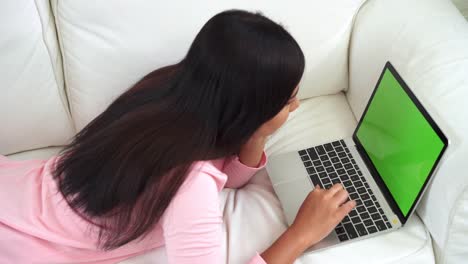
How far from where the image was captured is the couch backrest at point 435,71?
0.84 meters

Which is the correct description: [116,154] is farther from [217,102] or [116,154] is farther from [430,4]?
[430,4]

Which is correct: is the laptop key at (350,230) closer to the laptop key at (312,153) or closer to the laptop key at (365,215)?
the laptop key at (365,215)

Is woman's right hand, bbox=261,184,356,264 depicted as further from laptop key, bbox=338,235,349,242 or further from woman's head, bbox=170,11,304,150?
woman's head, bbox=170,11,304,150

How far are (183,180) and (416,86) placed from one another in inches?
20.1

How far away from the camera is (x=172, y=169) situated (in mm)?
786

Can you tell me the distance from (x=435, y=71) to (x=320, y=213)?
362 mm

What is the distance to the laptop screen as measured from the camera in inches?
33.2

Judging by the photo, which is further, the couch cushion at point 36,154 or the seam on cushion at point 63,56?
the couch cushion at point 36,154

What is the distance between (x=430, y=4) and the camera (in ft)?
3.43

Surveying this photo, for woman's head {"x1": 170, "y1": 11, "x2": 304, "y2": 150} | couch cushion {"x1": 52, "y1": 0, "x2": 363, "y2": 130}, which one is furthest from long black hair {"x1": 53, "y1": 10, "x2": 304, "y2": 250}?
couch cushion {"x1": 52, "y1": 0, "x2": 363, "y2": 130}

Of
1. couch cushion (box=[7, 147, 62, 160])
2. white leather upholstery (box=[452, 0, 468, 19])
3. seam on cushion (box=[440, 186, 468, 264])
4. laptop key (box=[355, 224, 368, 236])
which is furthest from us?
white leather upholstery (box=[452, 0, 468, 19])

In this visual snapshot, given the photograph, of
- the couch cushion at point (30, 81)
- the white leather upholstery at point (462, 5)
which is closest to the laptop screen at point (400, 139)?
the white leather upholstery at point (462, 5)

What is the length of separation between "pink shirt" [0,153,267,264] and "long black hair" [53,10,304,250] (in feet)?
0.10

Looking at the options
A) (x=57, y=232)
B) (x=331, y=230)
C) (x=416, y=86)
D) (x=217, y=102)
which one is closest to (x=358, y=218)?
(x=331, y=230)
